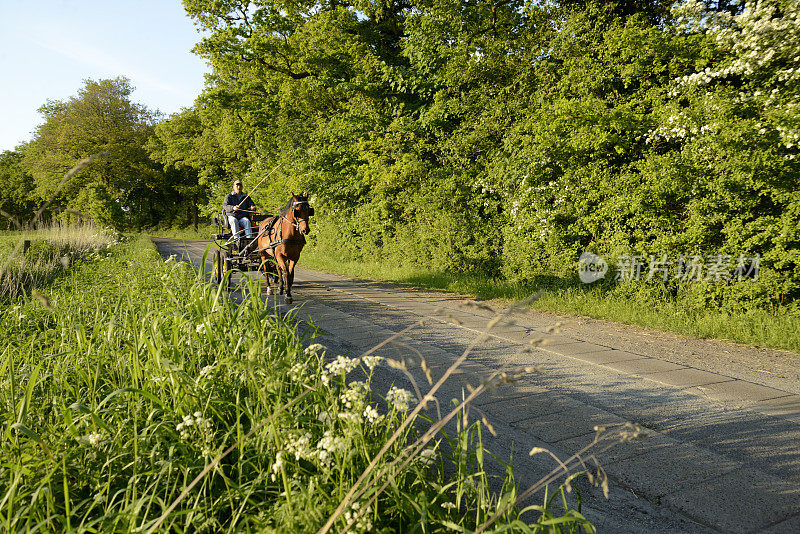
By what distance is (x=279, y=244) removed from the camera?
951cm

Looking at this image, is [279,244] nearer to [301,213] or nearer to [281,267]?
[281,267]

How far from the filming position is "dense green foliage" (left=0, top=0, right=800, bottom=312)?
7.29 meters

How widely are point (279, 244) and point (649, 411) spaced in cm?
725

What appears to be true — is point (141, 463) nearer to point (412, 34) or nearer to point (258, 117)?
point (412, 34)

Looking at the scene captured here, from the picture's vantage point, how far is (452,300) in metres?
9.95

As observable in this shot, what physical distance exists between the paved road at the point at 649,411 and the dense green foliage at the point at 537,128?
2.36m

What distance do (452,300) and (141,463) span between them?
25.4 feet

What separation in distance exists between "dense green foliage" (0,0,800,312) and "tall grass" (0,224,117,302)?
1.34 meters

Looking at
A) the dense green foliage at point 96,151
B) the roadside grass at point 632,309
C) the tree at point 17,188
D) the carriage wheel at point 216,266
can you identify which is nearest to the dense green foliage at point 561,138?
the roadside grass at point 632,309

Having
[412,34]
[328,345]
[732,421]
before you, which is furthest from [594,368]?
[412,34]

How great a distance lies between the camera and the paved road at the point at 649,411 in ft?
8.86

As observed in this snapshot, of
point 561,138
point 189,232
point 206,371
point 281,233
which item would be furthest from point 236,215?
point 189,232

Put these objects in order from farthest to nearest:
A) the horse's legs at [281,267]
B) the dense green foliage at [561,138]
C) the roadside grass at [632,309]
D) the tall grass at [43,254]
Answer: the horse's legs at [281,267] < the tall grass at [43,254] < the dense green foliage at [561,138] < the roadside grass at [632,309]

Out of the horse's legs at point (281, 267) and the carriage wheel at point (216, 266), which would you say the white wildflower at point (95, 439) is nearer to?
the carriage wheel at point (216, 266)
